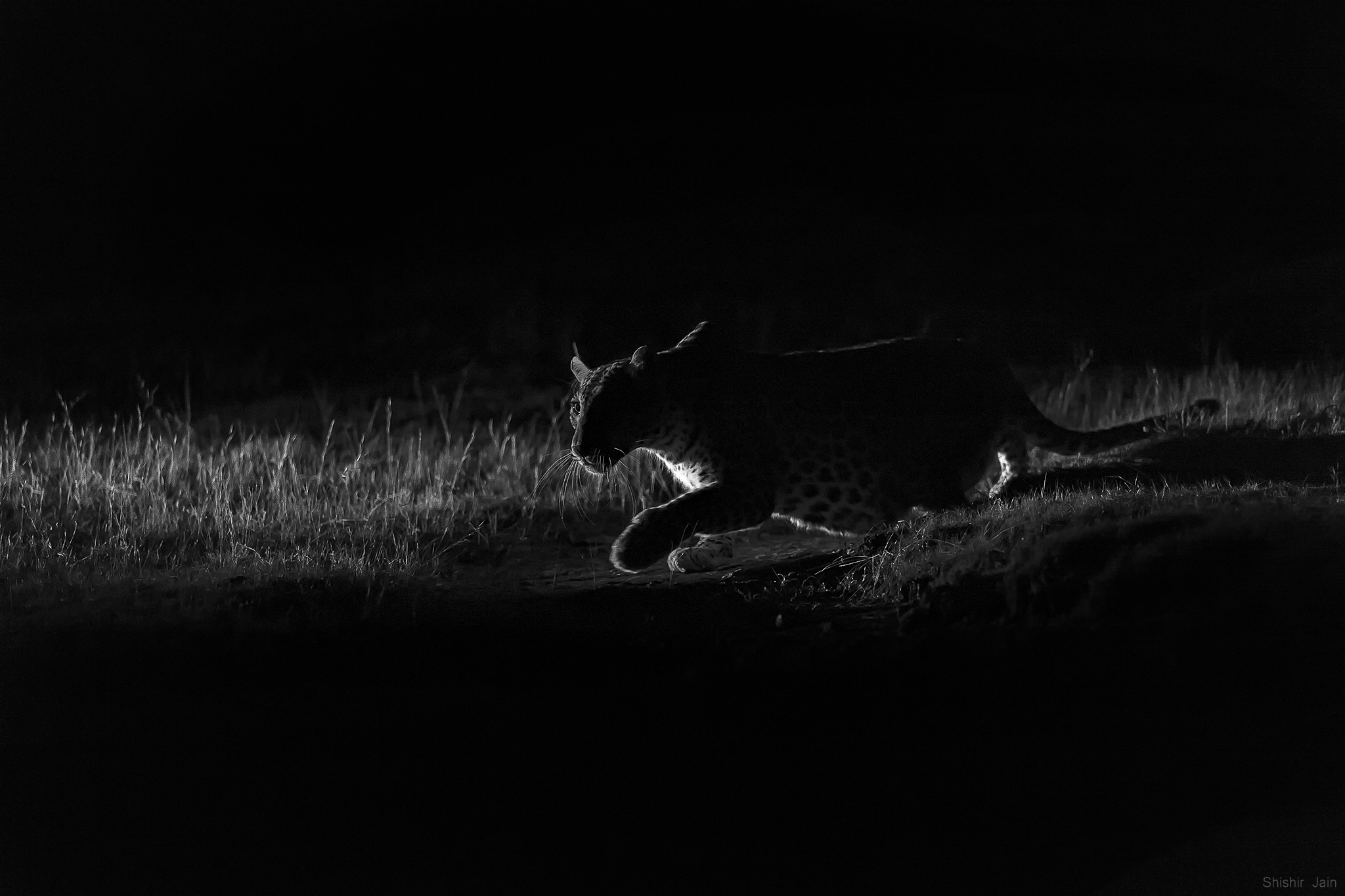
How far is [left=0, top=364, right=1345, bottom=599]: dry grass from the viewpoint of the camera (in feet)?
25.5

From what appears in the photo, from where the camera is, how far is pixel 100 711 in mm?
6117

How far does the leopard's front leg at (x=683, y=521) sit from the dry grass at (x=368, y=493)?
79cm

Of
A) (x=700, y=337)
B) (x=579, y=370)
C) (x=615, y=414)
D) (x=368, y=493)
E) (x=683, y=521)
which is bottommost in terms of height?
(x=683, y=521)

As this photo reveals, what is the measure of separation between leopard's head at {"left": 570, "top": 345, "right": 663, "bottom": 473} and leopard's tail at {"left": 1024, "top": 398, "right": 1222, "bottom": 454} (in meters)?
3.30

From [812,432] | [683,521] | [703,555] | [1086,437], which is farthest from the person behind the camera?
[1086,437]

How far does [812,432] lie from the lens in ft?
32.3

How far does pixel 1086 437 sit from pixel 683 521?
3822 mm

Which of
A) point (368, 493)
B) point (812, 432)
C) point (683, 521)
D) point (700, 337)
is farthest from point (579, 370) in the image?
point (368, 493)

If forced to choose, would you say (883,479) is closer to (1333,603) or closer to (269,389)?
(1333,603)

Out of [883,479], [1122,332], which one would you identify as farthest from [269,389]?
[1122,332]

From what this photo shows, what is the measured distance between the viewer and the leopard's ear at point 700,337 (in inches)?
395

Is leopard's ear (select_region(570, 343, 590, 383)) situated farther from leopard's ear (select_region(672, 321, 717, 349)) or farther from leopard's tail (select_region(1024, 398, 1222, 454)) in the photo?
leopard's tail (select_region(1024, 398, 1222, 454))

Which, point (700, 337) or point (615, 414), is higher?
point (700, 337)

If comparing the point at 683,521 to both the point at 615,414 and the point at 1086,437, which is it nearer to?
the point at 615,414
